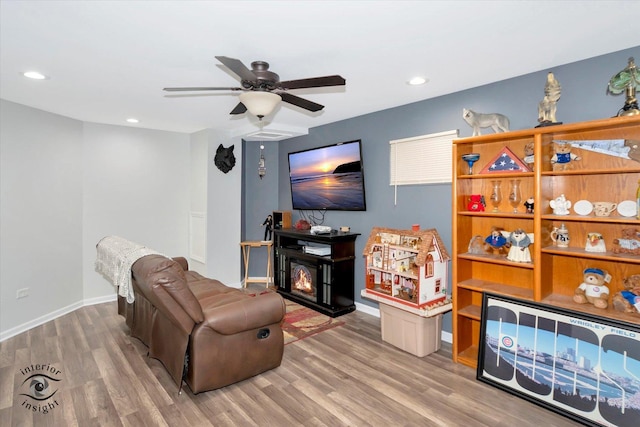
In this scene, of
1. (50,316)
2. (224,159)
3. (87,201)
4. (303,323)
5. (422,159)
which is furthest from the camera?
(224,159)

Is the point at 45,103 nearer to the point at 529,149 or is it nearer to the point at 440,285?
the point at 440,285

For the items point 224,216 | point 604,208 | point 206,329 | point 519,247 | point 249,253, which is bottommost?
point 206,329

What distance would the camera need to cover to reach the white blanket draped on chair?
268 centimetres

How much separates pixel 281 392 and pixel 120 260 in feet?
5.63

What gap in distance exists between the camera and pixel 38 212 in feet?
12.4

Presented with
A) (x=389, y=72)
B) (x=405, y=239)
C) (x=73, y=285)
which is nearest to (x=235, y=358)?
(x=405, y=239)

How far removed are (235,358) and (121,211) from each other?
3.29 metres

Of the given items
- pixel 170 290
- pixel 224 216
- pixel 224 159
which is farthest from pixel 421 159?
pixel 224 216

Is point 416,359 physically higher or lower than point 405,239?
lower

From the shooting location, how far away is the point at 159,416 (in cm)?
218

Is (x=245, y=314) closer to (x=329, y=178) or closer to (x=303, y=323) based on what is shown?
(x=303, y=323)

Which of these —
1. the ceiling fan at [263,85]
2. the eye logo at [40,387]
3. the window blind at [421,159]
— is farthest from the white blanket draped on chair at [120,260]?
the window blind at [421,159]

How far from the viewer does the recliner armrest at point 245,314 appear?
2.35 meters

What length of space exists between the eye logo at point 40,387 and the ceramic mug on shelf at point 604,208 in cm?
419
